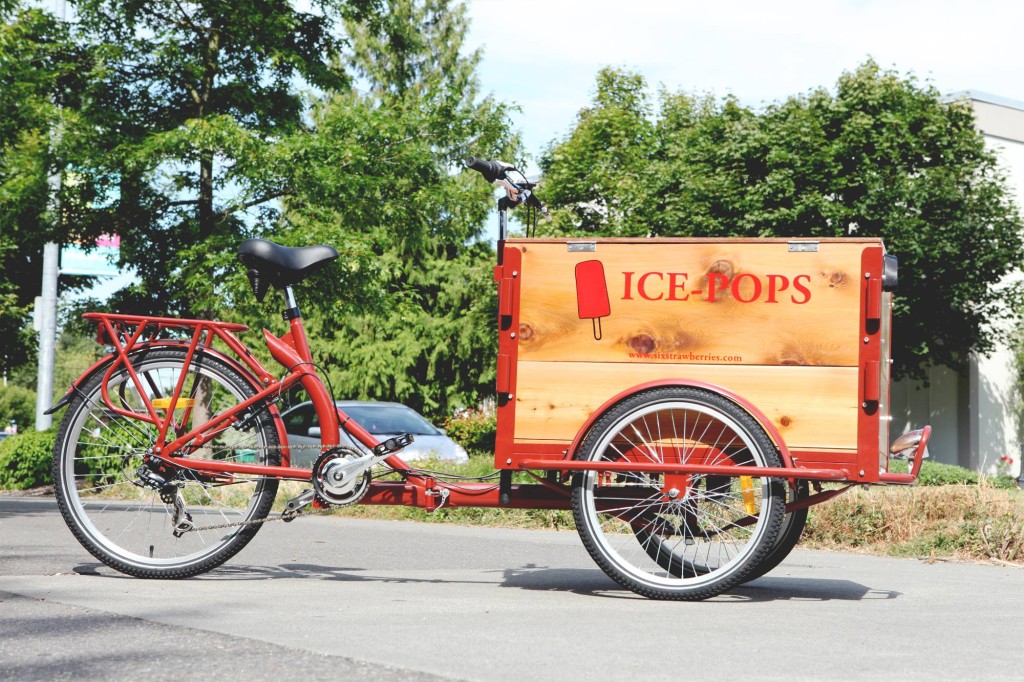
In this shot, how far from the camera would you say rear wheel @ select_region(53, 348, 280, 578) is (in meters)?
5.54

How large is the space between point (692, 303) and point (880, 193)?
739 inches

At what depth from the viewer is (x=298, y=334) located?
5.79 m

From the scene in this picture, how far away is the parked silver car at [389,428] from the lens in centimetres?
1475

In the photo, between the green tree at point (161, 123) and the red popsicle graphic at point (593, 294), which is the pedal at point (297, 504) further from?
the green tree at point (161, 123)

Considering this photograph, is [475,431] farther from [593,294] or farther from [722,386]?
[722,386]

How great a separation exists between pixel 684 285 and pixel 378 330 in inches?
1115

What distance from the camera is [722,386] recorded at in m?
5.10

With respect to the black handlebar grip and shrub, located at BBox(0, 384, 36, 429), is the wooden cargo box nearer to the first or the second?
the black handlebar grip

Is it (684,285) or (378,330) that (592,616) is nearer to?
(684,285)

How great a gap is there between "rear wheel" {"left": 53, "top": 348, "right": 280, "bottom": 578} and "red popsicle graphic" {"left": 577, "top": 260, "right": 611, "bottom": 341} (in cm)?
161

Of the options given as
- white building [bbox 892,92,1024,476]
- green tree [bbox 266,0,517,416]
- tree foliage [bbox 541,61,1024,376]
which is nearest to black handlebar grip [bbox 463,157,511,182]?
green tree [bbox 266,0,517,416]

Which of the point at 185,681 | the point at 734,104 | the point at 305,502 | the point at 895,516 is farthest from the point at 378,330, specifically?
the point at 185,681

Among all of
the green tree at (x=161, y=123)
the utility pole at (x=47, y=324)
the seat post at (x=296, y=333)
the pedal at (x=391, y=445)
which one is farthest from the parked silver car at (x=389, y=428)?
the pedal at (x=391, y=445)

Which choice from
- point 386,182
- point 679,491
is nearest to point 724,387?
point 679,491
